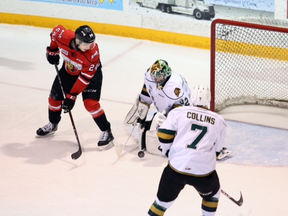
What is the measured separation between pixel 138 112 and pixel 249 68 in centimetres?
165

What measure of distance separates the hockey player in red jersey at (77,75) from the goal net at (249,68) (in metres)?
1.22

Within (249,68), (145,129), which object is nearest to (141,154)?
(145,129)

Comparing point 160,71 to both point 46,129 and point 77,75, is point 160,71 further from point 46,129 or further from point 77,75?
point 46,129

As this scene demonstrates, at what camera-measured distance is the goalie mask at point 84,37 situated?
4069 mm

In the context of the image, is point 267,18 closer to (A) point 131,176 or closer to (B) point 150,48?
(B) point 150,48

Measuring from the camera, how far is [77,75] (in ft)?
14.7

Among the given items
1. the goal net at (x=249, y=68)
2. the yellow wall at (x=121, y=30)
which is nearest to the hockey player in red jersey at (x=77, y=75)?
the goal net at (x=249, y=68)

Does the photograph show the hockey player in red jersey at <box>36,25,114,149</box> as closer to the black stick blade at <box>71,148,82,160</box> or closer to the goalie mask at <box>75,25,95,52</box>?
the goalie mask at <box>75,25,95,52</box>

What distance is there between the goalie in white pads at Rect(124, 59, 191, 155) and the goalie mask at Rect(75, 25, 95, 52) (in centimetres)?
45

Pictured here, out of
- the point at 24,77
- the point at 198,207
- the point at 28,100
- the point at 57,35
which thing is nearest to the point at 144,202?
the point at 198,207

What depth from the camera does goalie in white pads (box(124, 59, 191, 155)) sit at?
13.2 feet

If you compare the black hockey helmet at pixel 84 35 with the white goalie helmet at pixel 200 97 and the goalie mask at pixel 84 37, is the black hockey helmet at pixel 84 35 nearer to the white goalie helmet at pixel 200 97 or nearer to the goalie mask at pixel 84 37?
the goalie mask at pixel 84 37

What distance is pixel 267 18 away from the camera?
6.29 metres

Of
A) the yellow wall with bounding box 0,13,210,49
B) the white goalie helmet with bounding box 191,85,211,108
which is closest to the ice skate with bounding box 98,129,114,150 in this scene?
the white goalie helmet with bounding box 191,85,211,108
